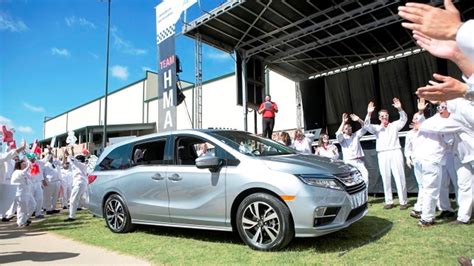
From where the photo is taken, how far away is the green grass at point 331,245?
16.0 ft

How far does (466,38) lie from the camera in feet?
6.01

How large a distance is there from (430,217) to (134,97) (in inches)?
1660

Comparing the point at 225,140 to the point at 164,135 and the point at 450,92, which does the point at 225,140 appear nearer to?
the point at 164,135

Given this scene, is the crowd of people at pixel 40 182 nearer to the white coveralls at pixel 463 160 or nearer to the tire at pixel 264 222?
the tire at pixel 264 222

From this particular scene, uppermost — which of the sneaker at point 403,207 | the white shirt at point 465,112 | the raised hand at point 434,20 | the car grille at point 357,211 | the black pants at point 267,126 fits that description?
the black pants at point 267,126

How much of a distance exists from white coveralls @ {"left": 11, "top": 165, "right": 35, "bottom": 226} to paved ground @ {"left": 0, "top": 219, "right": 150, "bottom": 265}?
1.13 meters

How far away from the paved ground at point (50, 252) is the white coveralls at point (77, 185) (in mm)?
1605

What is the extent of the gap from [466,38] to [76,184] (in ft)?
32.3

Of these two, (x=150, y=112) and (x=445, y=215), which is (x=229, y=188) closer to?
(x=445, y=215)

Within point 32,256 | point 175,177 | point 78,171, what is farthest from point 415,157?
point 78,171

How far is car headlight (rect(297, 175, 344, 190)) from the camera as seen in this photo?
525 cm

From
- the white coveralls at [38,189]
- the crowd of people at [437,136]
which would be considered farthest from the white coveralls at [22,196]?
the crowd of people at [437,136]

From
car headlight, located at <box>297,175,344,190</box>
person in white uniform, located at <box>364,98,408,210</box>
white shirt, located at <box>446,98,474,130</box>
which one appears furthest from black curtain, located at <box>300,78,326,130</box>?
white shirt, located at <box>446,98,474,130</box>

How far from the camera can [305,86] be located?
17.3 metres
